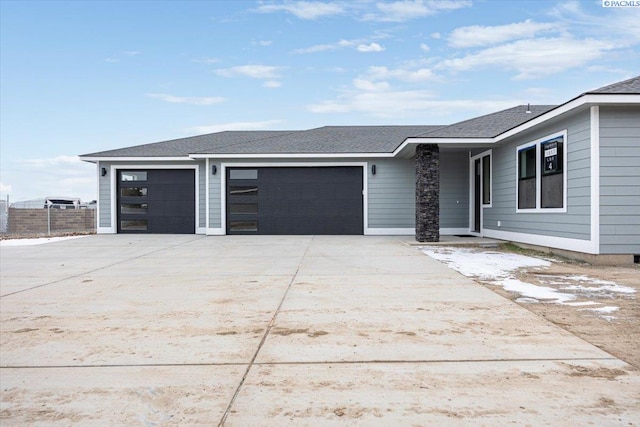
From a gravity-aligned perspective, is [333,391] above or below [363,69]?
below

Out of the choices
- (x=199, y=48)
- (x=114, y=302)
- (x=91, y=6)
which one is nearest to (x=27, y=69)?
(x=91, y=6)

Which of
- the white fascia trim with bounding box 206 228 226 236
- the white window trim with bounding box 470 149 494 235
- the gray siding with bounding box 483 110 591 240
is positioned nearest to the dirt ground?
the gray siding with bounding box 483 110 591 240

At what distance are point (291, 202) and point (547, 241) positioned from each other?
8.45m

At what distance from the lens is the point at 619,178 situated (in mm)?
7910

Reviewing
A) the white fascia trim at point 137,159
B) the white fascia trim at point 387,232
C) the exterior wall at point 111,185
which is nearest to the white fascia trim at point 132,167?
the exterior wall at point 111,185

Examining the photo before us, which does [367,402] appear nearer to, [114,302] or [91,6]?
[114,302]

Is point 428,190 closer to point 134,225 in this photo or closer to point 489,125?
point 489,125

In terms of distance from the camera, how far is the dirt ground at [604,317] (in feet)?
11.2

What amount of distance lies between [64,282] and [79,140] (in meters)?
14.1

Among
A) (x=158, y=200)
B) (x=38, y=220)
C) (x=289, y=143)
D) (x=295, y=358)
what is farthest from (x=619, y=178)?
(x=38, y=220)

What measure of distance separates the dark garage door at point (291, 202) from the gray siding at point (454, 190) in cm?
295

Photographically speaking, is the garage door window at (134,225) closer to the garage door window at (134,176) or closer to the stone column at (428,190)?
the garage door window at (134,176)

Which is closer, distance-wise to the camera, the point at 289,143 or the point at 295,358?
the point at 295,358

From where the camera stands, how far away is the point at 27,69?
14820 millimetres
